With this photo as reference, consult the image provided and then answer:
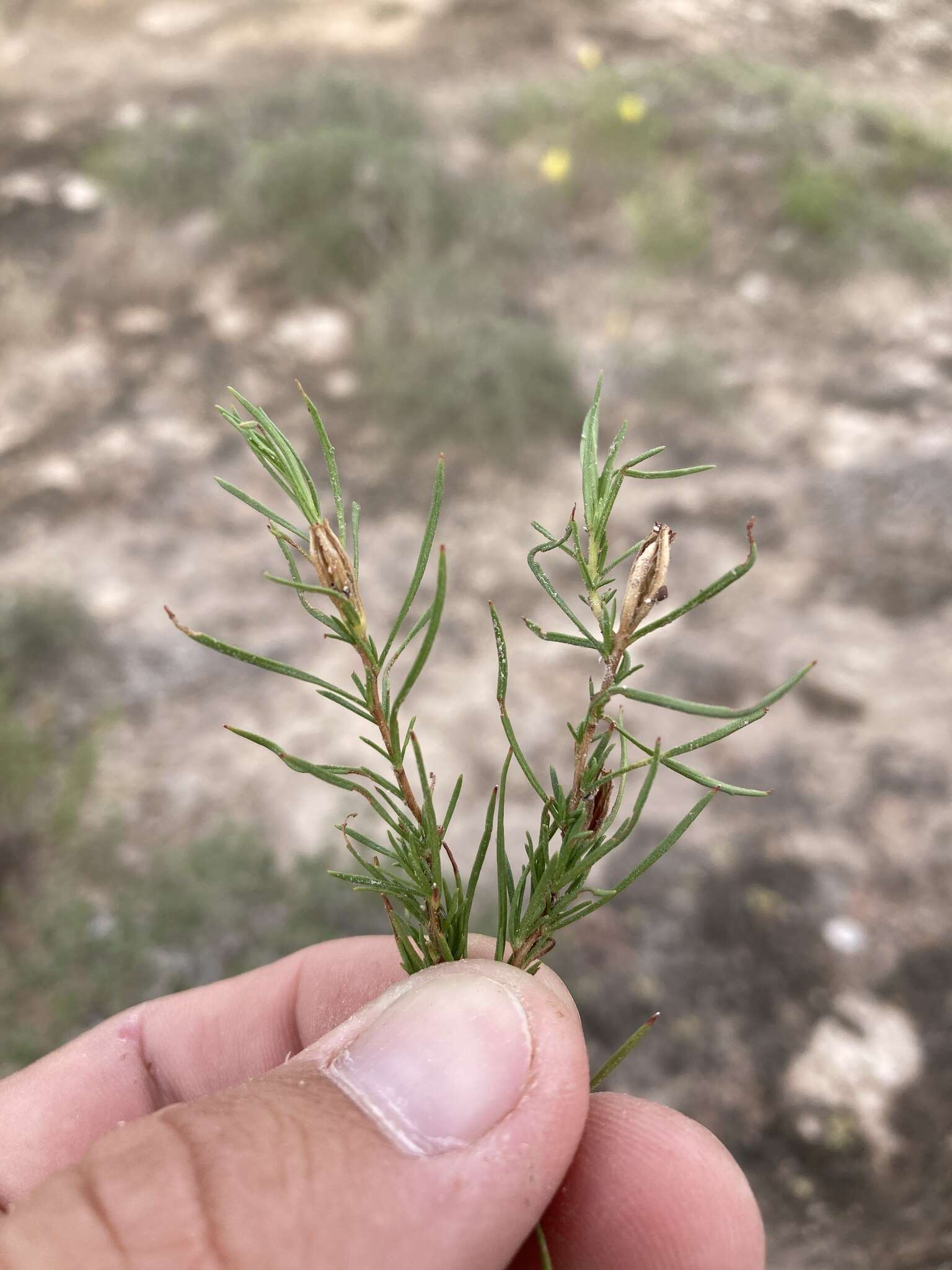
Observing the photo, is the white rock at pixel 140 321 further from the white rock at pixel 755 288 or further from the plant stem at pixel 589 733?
the plant stem at pixel 589 733

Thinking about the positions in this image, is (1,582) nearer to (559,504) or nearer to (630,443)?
(559,504)

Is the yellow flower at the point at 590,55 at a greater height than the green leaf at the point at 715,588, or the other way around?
the green leaf at the point at 715,588

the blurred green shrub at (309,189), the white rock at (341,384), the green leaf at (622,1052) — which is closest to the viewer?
the green leaf at (622,1052)

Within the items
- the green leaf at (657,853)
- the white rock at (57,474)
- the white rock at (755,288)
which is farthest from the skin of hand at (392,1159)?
the white rock at (755,288)

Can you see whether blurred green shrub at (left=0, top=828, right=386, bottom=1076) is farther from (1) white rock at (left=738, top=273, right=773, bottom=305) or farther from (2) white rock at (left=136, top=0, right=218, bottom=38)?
(2) white rock at (left=136, top=0, right=218, bottom=38)

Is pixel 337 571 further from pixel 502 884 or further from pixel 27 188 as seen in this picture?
→ pixel 27 188

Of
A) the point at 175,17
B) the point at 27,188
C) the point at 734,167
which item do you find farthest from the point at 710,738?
the point at 175,17

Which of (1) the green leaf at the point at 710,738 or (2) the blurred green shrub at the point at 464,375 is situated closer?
(1) the green leaf at the point at 710,738

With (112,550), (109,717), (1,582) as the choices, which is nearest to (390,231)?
(112,550)
